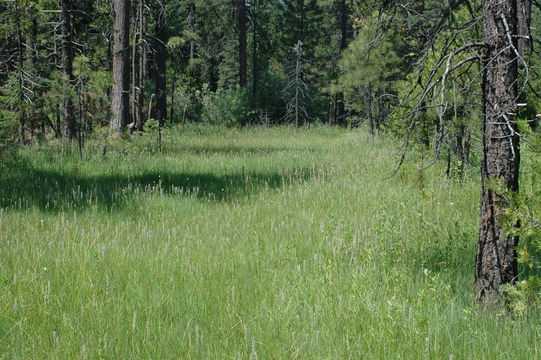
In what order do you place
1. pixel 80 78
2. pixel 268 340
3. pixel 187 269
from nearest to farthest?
pixel 268 340 < pixel 187 269 < pixel 80 78

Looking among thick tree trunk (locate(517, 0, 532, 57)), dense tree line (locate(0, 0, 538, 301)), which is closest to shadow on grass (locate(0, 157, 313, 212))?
dense tree line (locate(0, 0, 538, 301))

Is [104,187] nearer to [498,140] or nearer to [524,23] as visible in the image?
[498,140]

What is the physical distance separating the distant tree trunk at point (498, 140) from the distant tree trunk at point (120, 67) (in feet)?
38.2

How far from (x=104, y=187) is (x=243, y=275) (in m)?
4.51

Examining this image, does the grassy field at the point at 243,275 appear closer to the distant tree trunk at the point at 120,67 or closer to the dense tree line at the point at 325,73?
the dense tree line at the point at 325,73

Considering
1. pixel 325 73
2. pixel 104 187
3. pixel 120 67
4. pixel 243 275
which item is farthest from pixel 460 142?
pixel 325 73

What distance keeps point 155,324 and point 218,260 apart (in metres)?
1.39

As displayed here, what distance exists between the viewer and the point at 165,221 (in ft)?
20.6

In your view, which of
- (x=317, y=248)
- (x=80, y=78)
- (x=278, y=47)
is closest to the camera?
(x=317, y=248)

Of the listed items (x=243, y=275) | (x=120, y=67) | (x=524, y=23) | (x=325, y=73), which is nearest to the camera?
(x=524, y=23)

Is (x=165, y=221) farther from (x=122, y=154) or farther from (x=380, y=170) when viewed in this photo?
(x=122, y=154)

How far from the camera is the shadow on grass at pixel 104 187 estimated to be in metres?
6.96

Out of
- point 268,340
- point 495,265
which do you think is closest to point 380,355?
point 268,340

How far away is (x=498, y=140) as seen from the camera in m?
3.53
